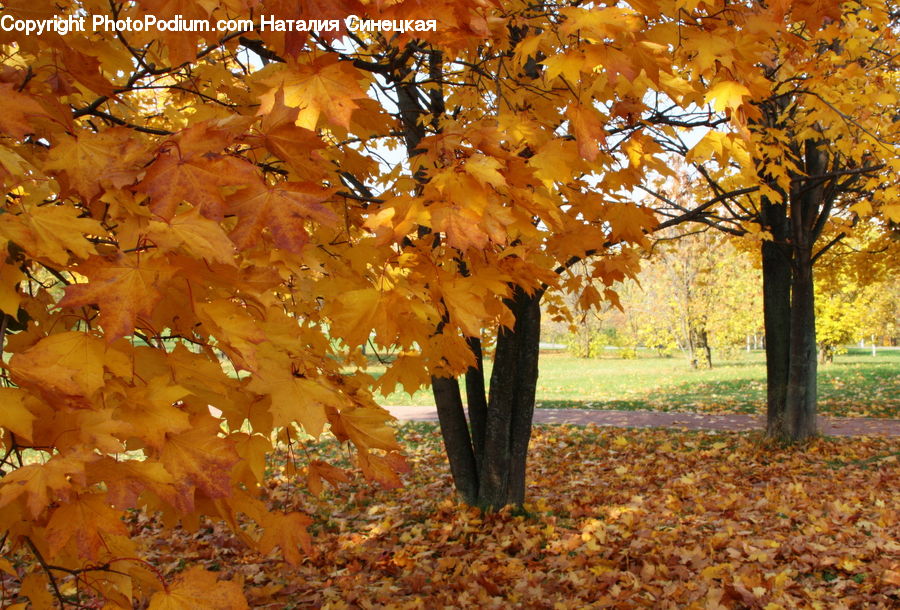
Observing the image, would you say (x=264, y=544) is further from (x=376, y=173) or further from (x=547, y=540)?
(x=547, y=540)

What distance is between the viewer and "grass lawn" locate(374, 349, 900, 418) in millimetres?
12836

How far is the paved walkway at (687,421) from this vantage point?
988 centimetres

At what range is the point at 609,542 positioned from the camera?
16.0ft

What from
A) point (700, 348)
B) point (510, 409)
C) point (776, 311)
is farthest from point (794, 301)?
point (700, 348)

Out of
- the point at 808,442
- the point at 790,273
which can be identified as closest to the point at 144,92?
the point at 790,273

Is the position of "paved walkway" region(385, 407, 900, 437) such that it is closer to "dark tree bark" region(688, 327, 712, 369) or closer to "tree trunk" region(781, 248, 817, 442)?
"tree trunk" region(781, 248, 817, 442)

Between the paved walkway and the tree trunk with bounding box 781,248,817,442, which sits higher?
the tree trunk with bounding box 781,248,817,442

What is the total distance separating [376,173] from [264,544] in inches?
97.5

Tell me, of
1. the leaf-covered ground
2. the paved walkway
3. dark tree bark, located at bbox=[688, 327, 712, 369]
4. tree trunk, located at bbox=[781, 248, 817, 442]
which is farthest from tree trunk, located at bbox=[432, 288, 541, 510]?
dark tree bark, located at bbox=[688, 327, 712, 369]

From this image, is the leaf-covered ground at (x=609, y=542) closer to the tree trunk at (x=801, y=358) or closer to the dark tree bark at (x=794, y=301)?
the tree trunk at (x=801, y=358)

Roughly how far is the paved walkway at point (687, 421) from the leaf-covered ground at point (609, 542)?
198cm

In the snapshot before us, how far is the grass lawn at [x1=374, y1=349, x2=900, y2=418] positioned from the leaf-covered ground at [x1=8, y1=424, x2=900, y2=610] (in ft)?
16.7

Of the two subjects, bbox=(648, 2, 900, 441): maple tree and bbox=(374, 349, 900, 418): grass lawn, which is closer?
bbox=(648, 2, 900, 441): maple tree

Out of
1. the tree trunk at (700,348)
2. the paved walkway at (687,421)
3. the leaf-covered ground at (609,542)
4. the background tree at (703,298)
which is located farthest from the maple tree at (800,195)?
the tree trunk at (700,348)
